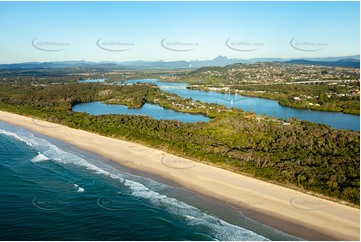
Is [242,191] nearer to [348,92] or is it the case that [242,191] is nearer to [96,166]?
[96,166]

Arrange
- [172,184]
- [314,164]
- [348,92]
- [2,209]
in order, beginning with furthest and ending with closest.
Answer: [348,92]
[314,164]
[172,184]
[2,209]

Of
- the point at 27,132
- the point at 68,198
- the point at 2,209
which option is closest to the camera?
Result: the point at 2,209

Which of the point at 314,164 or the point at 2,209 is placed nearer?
the point at 2,209

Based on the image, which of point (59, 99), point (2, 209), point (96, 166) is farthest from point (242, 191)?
point (59, 99)

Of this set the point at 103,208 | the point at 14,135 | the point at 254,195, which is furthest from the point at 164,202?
the point at 14,135

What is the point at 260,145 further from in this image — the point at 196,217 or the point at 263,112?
the point at 263,112

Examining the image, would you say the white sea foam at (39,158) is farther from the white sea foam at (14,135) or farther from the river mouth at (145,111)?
the river mouth at (145,111)

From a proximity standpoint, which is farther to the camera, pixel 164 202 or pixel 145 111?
pixel 145 111
